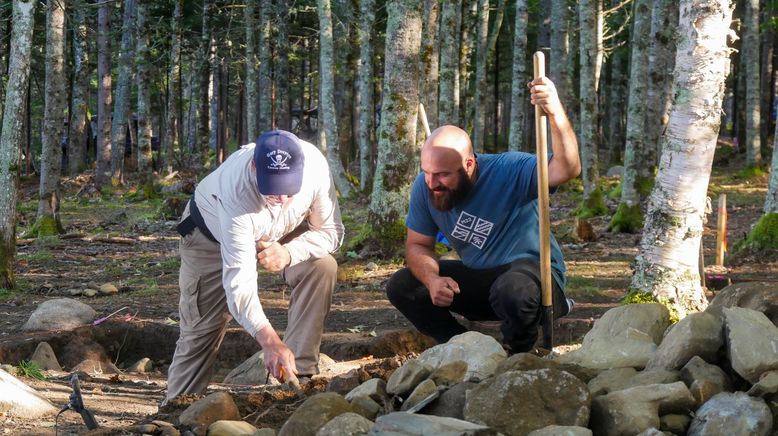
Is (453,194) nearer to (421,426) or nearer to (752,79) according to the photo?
(421,426)

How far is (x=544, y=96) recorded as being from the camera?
4.65 m

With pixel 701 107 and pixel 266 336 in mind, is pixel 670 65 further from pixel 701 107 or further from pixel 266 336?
pixel 266 336

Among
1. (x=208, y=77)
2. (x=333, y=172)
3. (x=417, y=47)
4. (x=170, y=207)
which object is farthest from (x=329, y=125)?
(x=208, y=77)

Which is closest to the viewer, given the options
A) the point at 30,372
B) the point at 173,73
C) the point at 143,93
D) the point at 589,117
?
the point at 30,372

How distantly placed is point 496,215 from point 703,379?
1.78 meters

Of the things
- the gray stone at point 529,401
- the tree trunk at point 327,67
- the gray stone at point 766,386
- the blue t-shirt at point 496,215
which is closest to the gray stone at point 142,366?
the blue t-shirt at point 496,215

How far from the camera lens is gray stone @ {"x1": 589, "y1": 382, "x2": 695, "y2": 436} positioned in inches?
134

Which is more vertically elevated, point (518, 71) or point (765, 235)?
point (518, 71)

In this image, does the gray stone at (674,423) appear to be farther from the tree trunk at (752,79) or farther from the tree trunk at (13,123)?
the tree trunk at (752,79)

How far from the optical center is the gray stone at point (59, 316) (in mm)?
7695

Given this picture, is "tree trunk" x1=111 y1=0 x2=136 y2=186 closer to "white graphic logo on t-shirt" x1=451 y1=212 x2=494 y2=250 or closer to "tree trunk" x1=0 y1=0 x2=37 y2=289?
"tree trunk" x1=0 y1=0 x2=37 y2=289

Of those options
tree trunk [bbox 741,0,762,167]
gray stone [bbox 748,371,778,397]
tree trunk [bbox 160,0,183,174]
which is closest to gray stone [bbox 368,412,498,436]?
gray stone [bbox 748,371,778,397]

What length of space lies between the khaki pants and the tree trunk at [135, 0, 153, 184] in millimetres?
17579

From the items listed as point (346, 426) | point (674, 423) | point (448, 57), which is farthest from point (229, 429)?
point (448, 57)
